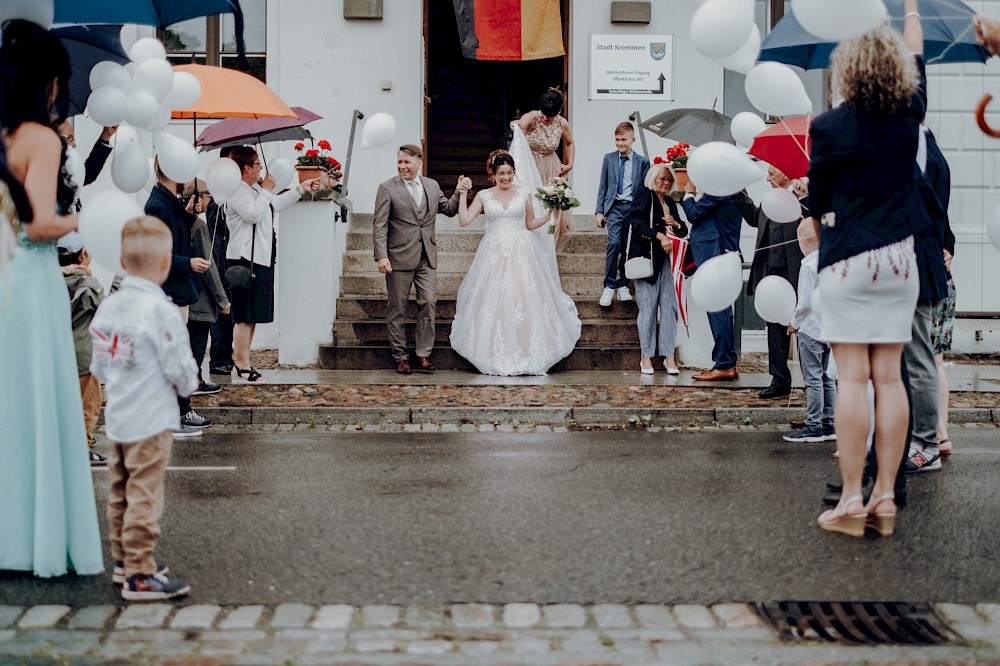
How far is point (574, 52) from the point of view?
16453 millimetres

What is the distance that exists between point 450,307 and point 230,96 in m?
4.44

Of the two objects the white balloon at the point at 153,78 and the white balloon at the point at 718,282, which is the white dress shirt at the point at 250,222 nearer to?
the white balloon at the point at 153,78

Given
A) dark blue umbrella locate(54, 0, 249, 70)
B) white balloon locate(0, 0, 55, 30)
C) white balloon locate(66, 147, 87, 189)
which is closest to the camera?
white balloon locate(0, 0, 55, 30)

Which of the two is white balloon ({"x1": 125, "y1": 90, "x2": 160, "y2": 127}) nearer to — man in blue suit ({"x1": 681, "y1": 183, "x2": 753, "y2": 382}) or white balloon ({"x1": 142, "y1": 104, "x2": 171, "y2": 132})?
white balloon ({"x1": 142, "y1": 104, "x2": 171, "y2": 132})

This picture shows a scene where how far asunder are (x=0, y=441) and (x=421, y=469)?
10.5ft

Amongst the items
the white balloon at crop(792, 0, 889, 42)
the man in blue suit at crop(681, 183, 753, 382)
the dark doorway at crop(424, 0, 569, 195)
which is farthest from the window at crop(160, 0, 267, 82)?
the white balloon at crop(792, 0, 889, 42)

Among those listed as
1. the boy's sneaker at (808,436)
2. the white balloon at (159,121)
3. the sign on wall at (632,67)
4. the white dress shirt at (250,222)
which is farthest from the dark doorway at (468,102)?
the white balloon at (159,121)

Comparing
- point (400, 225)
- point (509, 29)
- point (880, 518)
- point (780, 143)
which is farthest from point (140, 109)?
point (509, 29)

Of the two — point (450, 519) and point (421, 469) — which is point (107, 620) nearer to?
point (450, 519)

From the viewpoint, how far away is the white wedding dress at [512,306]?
1253cm

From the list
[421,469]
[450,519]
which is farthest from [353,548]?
[421,469]

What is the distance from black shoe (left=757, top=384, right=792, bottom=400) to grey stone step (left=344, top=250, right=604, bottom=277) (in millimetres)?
4167

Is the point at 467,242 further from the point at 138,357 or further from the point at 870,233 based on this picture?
the point at 138,357

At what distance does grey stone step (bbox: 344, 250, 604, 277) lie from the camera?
47.6 feet
